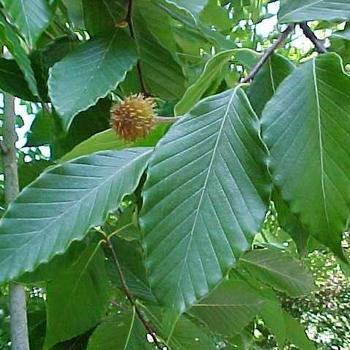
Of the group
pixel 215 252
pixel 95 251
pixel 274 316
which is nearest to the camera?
pixel 215 252

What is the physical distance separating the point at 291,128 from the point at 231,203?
2.2 inches

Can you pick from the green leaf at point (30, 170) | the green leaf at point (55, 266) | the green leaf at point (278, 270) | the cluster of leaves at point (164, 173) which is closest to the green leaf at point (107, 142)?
the cluster of leaves at point (164, 173)

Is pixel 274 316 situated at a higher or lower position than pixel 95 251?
lower

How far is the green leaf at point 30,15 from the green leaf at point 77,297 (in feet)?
0.79

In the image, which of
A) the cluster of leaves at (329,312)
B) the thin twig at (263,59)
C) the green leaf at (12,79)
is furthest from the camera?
the cluster of leaves at (329,312)

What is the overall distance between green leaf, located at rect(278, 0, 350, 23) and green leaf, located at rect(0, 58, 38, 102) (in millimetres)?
303

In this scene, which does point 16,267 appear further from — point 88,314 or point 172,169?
point 88,314

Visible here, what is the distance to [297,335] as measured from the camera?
956mm

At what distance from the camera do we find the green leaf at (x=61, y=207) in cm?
47

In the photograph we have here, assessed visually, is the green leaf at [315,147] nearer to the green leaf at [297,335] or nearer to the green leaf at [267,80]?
the green leaf at [267,80]

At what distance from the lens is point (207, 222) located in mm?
417

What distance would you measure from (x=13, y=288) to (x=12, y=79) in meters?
0.22

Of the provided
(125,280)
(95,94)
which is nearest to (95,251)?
(125,280)

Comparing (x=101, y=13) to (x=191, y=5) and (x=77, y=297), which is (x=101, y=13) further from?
(x=77, y=297)
